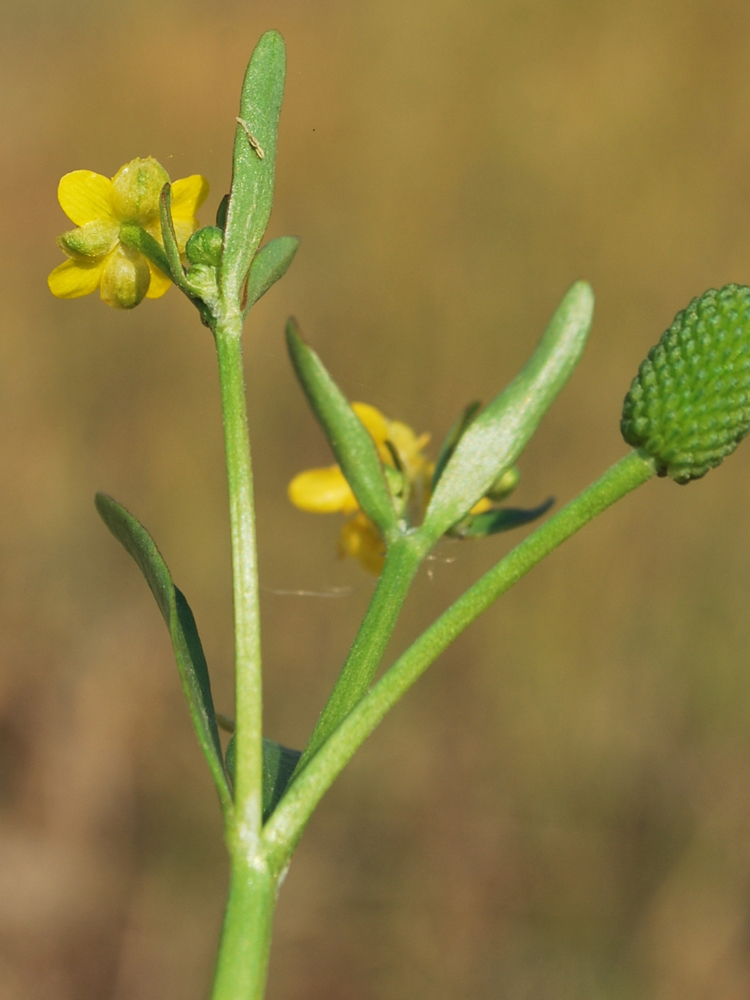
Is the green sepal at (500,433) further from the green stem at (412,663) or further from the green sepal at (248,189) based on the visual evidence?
the green sepal at (248,189)

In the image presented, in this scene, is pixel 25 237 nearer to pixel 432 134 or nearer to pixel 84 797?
pixel 432 134

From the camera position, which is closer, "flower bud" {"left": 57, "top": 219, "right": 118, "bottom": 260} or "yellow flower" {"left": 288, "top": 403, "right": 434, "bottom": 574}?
"flower bud" {"left": 57, "top": 219, "right": 118, "bottom": 260}

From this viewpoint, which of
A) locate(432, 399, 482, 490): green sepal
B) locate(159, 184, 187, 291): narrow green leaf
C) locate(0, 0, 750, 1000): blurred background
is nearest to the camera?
locate(159, 184, 187, 291): narrow green leaf

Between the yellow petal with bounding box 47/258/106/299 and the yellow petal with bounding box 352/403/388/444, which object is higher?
the yellow petal with bounding box 47/258/106/299

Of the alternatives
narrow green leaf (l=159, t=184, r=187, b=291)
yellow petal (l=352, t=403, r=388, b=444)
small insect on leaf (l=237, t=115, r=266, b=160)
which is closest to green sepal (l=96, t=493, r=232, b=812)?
narrow green leaf (l=159, t=184, r=187, b=291)

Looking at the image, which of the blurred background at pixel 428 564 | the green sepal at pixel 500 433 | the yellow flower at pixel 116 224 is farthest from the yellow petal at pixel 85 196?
the blurred background at pixel 428 564

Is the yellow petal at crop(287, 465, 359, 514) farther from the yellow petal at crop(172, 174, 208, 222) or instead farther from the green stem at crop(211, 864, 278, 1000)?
the green stem at crop(211, 864, 278, 1000)

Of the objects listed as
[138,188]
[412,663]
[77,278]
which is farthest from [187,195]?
[412,663]
